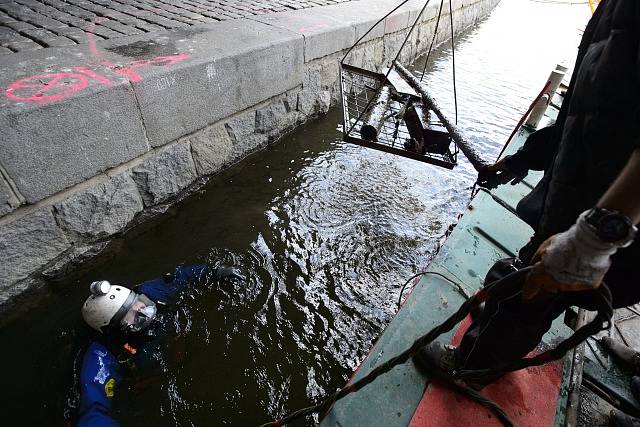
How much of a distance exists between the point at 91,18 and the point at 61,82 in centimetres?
188

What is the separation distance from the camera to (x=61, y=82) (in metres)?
2.55

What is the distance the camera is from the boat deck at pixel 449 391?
1.74 m

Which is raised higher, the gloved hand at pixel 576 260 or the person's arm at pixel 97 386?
the gloved hand at pixel 576 260

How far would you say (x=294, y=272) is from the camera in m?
3.14

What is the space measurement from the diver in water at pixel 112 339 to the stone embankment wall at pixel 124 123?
2.56 feet

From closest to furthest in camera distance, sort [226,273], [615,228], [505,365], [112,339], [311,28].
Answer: [615,228] < [505,365] < [112,339] < [226,273] < [311,28]

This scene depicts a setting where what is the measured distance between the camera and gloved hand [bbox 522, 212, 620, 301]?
35.3 inches

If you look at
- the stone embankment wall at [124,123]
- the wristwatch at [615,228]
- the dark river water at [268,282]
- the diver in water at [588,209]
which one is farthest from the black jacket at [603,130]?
the stone embankment wall at [124,123]

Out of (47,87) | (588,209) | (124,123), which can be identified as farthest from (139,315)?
(588,209)

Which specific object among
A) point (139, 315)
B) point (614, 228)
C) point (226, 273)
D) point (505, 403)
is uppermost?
point (614, 228)

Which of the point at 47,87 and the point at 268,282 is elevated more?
the point at 47,87

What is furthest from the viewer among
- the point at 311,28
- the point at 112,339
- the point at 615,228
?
the point at 311,28

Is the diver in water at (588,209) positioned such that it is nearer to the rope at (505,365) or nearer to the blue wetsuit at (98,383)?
the rope at (505,365)

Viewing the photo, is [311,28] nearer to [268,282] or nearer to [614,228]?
[268,282]
